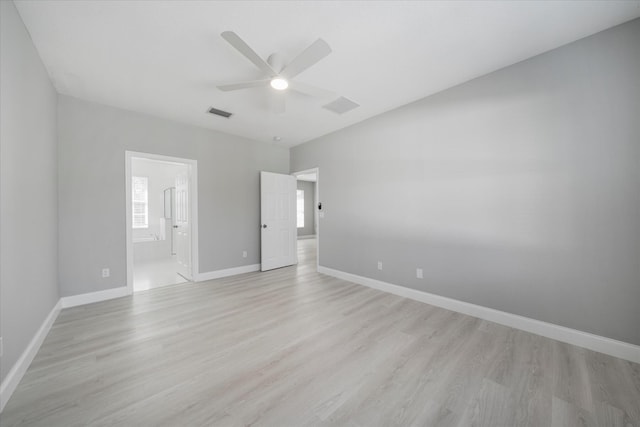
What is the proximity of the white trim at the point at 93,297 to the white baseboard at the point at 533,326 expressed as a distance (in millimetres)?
3942

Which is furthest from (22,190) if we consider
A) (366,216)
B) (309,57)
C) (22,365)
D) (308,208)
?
(308,208)

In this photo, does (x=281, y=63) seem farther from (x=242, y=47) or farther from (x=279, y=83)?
(x=242, y=47)

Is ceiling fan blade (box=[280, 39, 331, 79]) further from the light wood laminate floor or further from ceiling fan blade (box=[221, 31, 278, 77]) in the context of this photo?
the light wood laminate floor

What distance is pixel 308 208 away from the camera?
34.6 feet

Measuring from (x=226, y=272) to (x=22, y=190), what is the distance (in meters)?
3.02

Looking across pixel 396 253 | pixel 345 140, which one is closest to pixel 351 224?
pixel 396 253

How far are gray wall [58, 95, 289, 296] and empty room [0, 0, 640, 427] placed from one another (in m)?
0.03

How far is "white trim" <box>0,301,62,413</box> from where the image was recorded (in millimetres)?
1501

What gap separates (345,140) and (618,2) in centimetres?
309

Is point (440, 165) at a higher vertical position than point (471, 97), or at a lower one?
lower

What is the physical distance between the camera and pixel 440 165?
303 cm

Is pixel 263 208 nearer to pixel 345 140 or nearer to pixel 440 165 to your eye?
pixel 345 140

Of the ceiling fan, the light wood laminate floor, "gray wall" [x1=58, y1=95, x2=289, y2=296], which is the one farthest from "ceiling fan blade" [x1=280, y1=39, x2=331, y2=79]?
"gray wall" [x1=58, y1=95, x2=289, y2=296]

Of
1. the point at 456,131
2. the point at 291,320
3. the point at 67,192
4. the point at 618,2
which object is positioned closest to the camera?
the point at 618,2
